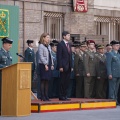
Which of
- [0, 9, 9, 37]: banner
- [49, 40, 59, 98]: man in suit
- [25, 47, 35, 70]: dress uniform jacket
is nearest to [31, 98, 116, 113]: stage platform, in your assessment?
[49, 40, 59, 98]: man in suit

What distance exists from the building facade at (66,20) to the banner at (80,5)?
0.55 ft

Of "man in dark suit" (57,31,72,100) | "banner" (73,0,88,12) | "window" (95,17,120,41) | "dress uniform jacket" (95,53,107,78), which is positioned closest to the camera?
"man in dark suit" (57,31,72,100)

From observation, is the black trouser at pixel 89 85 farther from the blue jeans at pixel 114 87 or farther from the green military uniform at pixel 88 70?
the blue jeans at pixel 114 87

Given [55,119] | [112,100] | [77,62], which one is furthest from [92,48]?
[55,119]

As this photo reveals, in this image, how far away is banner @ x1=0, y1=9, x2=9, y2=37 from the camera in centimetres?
2465

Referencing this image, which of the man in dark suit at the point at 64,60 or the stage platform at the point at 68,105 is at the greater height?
the man in dark suit at the point at 64,60

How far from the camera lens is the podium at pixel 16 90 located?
53.9 feet

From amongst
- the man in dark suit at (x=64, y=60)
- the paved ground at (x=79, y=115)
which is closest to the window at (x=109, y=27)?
the man in dark suit at (x=64, y=60)

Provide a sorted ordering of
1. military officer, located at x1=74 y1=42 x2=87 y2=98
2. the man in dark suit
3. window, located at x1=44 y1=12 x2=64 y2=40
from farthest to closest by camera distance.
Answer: window, located at x1=44 y1=12 x2=64 y2=40
military officer, located at x1=74 y1=42 x2=87 y2=98
the man in dark suit

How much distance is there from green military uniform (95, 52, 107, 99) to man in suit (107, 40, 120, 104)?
59 centimetres

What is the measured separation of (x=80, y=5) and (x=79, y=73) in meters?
7.24

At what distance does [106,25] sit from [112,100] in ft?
34.3

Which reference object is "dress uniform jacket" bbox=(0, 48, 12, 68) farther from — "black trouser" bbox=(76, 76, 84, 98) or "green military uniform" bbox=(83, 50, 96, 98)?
"black trouser" bbox=(76, 76, 84, 98)

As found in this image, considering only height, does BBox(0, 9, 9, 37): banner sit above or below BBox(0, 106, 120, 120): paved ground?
above
